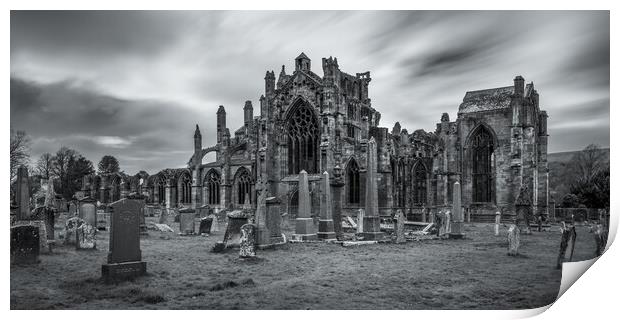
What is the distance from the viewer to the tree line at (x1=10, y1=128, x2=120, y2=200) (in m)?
8.13

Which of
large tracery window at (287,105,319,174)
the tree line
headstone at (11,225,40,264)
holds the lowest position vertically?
headstone at (11,225,40,264)

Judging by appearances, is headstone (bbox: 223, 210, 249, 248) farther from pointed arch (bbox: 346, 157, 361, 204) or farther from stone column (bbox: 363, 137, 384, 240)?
pointed arch (bbox: 346, 157, 361, 204)

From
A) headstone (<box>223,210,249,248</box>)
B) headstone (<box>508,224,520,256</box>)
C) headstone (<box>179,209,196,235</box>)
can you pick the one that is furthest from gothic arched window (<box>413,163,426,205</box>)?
headstone (<box>223,210,249,248</box>)

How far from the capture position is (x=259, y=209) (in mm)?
11977

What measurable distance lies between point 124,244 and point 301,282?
116 inches

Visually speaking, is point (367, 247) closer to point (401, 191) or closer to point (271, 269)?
point (271, 269)

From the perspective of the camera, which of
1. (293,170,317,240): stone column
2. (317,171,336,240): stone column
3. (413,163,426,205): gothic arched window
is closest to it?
(293,170,317,240): stone column

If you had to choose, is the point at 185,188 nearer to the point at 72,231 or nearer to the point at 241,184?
the point at 241,184

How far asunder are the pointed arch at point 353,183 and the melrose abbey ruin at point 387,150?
57 mm

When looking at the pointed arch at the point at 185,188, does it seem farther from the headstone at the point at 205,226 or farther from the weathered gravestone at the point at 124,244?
the weathered gravestone at the point at 124,244

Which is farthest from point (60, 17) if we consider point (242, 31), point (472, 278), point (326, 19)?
point (472, 278)

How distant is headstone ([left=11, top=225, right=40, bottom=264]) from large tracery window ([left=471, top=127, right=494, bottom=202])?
24752 mm

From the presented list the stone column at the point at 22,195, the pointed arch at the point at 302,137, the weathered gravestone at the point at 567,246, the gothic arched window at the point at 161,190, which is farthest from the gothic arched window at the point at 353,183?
the stone column at the point at 22,195

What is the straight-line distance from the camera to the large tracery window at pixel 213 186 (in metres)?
33.5
